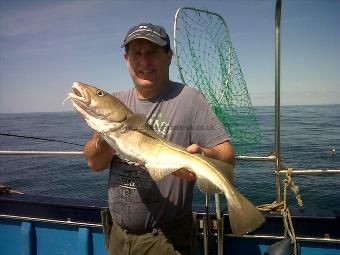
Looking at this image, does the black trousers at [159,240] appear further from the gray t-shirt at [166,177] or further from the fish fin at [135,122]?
the fish fin at [135,122]

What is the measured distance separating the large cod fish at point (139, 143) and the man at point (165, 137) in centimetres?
20

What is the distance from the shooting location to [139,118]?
2730mm

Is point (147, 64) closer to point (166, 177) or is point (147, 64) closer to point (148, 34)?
point (148, 34)

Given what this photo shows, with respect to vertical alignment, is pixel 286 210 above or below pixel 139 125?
below

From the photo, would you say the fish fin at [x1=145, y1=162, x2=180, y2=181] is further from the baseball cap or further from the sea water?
the sea water

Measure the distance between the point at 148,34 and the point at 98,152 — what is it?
129 centimetres

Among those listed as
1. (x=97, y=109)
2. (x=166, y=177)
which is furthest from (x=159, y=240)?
(x=97, y=109)

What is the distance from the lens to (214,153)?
290 cm

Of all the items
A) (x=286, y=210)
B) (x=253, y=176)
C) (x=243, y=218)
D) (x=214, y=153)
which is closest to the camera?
(x=243, y=218)

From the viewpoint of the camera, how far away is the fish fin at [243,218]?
101 inches

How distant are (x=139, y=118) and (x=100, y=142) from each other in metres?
0.53

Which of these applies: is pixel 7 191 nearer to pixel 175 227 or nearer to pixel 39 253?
pixel 39 253

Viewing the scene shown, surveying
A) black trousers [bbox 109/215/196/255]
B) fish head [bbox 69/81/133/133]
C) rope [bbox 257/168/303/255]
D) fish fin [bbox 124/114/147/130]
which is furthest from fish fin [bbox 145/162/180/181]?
rope [bbox 257/168/303/255]

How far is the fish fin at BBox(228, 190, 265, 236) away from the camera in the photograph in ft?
8.41
